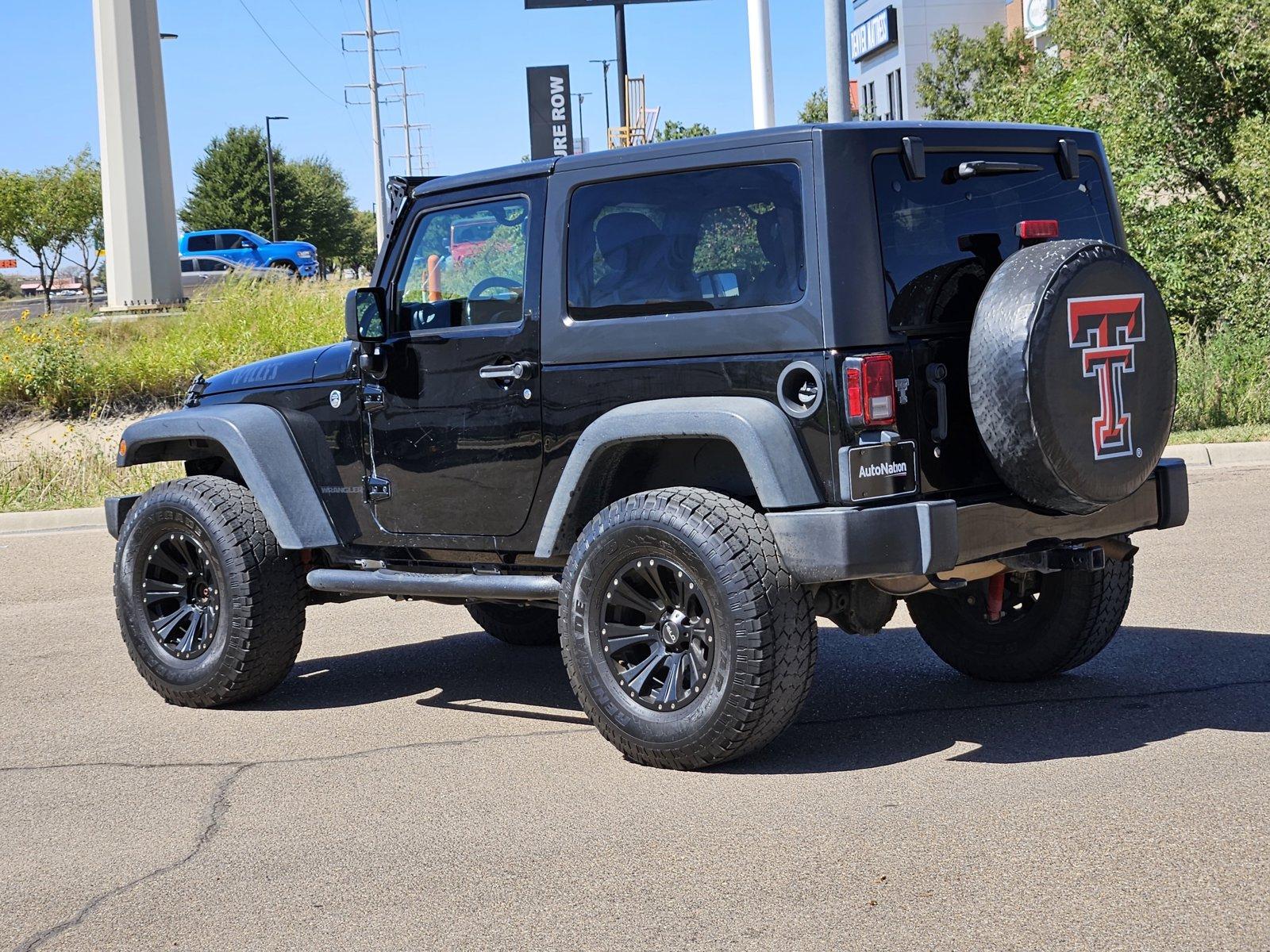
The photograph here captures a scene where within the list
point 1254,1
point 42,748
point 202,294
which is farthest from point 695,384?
point 202,294

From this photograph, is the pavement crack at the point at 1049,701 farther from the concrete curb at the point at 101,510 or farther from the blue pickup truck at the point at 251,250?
the blue pickup truck at the point at 251,250

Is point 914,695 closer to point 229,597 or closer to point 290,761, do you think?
point 290,761

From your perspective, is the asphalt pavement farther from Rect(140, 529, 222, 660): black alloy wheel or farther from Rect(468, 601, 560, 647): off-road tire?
Rect(140, 529, 222, 660): black alloy wheel

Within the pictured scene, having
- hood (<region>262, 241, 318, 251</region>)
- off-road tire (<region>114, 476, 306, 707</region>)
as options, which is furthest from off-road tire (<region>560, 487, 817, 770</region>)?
hood (<region>262, 241, 318, 251</region>)

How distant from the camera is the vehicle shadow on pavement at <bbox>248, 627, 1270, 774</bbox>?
524 cm

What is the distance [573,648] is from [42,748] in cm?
235

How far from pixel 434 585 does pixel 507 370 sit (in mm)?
927

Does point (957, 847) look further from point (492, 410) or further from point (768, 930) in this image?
point (492, 410)

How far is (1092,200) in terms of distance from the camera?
5703mm

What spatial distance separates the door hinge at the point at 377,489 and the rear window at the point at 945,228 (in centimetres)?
234

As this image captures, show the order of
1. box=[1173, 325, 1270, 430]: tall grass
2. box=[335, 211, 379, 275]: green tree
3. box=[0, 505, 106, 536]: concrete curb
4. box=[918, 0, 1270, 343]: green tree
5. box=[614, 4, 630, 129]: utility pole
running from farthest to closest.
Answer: box=[335, 211, 379, 275]: green tree
box=[614, 4, 630, 129]: utility pole
box=[918, 0, 1270, 343]: green tree
box=[1173, 325, 1270, 430]: tall grass
box=[0, 505, 106, 536]: concrete curb

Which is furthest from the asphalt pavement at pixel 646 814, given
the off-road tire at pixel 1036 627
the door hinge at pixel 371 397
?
the door hinge at pixel 371 397

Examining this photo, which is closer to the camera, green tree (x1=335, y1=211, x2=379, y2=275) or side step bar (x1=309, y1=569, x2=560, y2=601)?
side step bar (x1=309, y1=569, x2=560, y2=601)

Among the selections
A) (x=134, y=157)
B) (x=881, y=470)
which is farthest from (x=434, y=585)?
(x=134, y=157)
